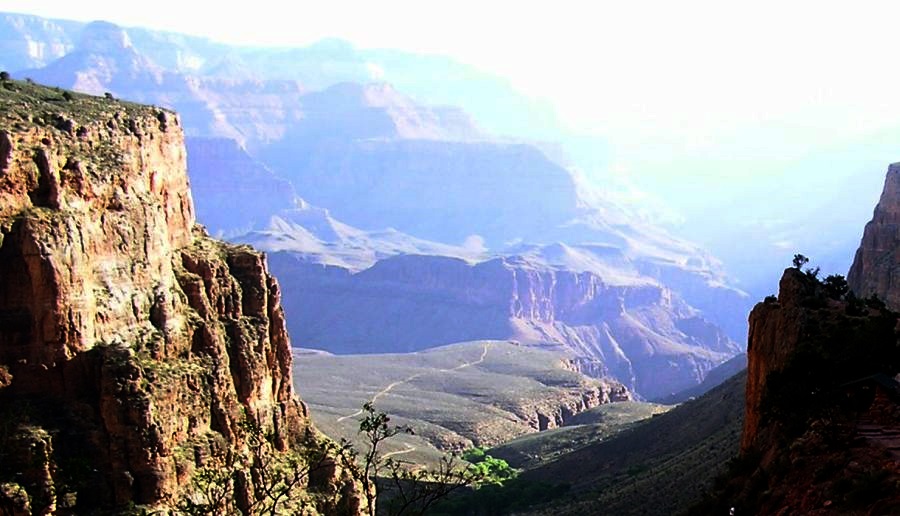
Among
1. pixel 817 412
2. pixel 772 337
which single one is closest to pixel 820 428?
pixel 817 412

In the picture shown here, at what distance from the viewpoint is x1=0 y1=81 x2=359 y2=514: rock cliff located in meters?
40.2

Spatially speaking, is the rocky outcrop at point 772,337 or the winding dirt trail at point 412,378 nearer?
the rocky outcrop at point 772,337

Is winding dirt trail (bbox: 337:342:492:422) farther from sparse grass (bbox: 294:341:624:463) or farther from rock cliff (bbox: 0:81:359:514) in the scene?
rock cliff (bbox: 0:81:359:514)

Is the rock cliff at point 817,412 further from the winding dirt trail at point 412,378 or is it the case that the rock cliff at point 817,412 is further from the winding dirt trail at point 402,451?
the winding dirt trail at point 412,378

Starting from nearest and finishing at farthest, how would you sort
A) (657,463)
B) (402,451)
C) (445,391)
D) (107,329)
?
1. (107,329)
2. (657,463)
3. (402,451)
4. (445,391)

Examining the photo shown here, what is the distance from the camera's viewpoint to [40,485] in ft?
127

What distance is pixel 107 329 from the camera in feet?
142

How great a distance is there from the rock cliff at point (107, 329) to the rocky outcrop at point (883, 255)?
130 feet

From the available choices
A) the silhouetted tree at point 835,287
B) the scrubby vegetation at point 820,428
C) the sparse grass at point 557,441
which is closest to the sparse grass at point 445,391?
the sparse grass at point 557,441

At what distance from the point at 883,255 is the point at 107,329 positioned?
58721 millimetres

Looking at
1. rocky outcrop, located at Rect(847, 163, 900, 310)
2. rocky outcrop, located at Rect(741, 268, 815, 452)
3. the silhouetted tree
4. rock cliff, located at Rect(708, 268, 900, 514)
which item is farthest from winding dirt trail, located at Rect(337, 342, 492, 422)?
rock cliff, located at Rect(708, 268, 900, 514)

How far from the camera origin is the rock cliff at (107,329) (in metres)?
40.2

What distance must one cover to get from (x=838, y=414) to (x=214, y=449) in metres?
29.8

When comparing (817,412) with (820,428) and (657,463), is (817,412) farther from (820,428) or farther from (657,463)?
(657,463)
